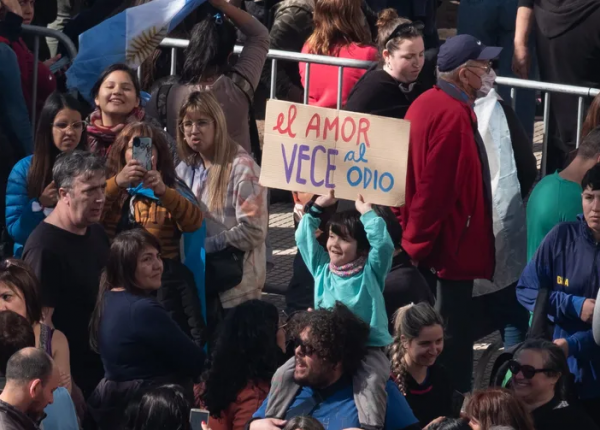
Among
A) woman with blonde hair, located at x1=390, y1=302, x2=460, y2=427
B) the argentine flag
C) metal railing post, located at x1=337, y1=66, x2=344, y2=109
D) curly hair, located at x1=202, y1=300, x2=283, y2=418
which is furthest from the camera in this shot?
metal railing post, located at x1=337, y1=66, x2=344, y2=109

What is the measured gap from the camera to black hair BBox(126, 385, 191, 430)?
5512 millimetres

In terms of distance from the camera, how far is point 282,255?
32.3 ft

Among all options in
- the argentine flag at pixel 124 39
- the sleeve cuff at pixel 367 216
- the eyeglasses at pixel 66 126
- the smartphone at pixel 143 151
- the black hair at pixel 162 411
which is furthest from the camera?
the argentine flag at pixel 124 39

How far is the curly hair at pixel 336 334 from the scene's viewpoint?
19.0ft

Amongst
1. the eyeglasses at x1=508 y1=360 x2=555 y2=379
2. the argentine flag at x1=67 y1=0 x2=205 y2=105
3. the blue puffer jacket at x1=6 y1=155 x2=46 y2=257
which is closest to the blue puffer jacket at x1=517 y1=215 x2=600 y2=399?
the eyeglasses at x1=508 y1=360 x2=555 y2=379

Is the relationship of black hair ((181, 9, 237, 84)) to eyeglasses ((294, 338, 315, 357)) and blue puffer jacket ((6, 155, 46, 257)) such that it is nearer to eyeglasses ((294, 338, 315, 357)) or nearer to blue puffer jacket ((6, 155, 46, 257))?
blue puffer jacket ((6, 155, 46, 257))

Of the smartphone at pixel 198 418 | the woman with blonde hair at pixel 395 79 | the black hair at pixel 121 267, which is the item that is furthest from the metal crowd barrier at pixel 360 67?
the smartphone at pixel 198 418

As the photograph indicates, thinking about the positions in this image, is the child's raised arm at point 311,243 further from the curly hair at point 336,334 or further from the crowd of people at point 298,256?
the curly hair at point 336,334

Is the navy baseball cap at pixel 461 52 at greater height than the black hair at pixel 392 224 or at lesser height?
greater

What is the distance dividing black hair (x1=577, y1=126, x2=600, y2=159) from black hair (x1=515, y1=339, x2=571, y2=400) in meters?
1.24

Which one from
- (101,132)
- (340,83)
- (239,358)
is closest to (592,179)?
(239,358)

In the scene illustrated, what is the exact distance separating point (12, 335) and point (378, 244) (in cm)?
170

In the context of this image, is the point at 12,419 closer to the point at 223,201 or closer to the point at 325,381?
the point at 325,381

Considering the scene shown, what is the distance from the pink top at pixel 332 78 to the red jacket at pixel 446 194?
1514 mm
